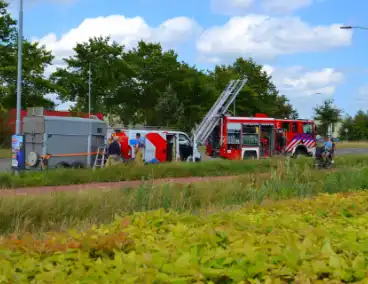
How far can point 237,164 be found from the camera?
20688 mm

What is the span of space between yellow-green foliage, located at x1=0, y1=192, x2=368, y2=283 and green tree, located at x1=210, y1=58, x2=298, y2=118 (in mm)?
51652

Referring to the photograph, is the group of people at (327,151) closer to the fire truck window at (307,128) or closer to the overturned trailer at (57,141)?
the fire truck window at (307,128)

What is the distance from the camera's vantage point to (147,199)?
9078 millimetres

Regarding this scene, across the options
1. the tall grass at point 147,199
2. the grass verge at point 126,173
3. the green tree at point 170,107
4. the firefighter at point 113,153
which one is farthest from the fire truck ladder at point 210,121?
the green tree at point 170,107

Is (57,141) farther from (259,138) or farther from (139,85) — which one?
(139,85)

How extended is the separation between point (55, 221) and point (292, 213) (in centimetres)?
433

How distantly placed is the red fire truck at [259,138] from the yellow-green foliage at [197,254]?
22.7 m

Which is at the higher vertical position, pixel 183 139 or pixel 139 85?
pixel 139 85

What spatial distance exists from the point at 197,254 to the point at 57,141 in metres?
17.4

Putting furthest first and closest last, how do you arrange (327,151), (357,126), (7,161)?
(357,126)
(7,161)
(327,151)

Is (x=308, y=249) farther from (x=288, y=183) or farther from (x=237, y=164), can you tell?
(x=237, y=164)

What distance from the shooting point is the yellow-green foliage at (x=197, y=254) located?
9.18 ft

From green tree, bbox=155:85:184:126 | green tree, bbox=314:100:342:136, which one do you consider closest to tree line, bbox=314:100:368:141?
green tree, bbox=314:100:342:136

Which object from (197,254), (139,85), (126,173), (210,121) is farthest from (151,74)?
(197,254)
